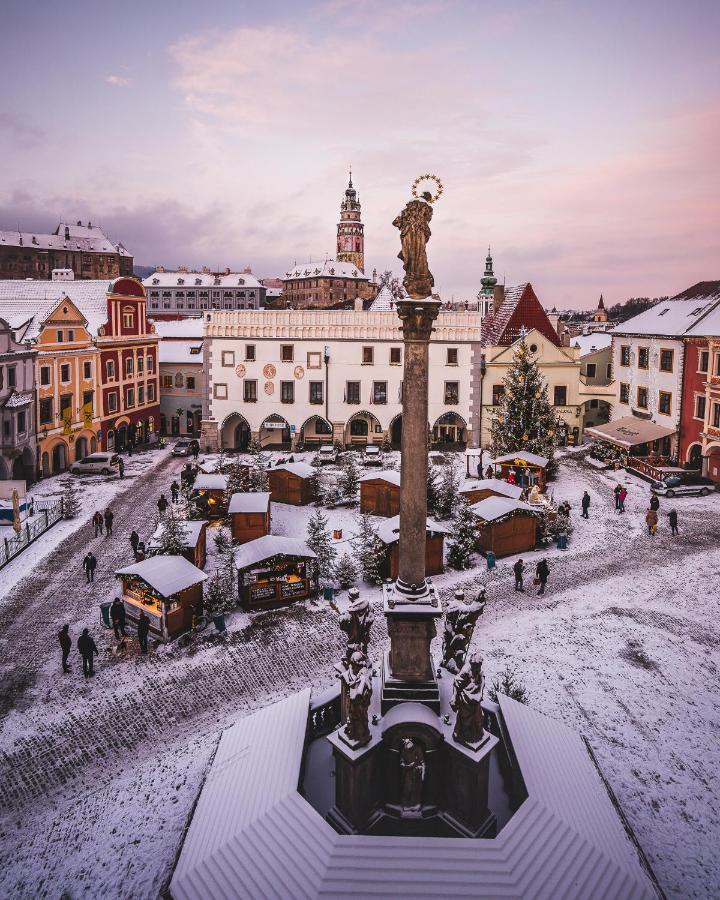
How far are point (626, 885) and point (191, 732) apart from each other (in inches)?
343

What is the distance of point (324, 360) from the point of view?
44.6 meters

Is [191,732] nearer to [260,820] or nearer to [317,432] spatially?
[260,820]

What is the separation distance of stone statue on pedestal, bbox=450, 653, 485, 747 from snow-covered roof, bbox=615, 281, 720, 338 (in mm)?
31627

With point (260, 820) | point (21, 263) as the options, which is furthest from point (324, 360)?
point (21, 263)

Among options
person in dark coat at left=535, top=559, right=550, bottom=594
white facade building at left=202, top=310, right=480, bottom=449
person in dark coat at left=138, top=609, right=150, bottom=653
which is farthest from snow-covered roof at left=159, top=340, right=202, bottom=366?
person in dark coat at left=535, top=559, right=550, bottom=594

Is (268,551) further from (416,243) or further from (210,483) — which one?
(416,243)

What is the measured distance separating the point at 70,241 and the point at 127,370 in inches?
2945

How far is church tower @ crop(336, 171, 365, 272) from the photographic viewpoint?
438 feet

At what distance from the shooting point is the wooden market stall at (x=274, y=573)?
19812mm

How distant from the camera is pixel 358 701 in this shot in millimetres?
10125

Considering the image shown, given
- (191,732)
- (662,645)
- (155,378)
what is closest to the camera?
(191,732)

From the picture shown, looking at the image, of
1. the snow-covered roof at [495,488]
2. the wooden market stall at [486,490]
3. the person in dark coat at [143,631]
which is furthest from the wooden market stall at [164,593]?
the snow-covered roof at [495,488]

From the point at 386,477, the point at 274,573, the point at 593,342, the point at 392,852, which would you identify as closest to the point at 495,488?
the point at 386,477

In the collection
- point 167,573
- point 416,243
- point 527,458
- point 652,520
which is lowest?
point 652,520
